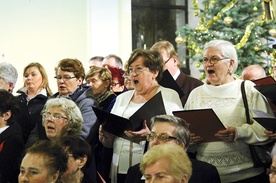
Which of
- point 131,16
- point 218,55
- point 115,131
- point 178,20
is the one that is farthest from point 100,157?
point 178,20

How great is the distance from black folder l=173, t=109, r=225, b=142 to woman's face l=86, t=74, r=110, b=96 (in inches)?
63.3

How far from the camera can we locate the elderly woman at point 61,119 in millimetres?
4207

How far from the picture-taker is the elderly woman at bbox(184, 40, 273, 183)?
3.86 meters

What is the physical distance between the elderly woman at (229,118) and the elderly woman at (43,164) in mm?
872

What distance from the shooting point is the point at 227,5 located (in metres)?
8.47

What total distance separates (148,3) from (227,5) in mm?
2130

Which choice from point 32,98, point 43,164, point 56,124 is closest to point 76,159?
point 43,164

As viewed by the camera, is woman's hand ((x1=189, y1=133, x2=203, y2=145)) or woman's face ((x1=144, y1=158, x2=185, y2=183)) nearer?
woman's face ((x1=144, y1=158, x2=185, y2=183))

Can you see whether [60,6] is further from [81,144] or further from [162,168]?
[162,168]

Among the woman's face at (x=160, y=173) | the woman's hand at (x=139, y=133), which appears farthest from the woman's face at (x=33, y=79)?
the woman's face at (x=160, y=173)

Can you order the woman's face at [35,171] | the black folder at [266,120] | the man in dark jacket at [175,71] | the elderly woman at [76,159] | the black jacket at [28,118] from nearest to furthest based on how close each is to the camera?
the woman's face at [35,171]
the black folder at [266,120]
the elderly woman at [76,159]
the black jacket at [28,118]
the man in dark jacket at [175,71]

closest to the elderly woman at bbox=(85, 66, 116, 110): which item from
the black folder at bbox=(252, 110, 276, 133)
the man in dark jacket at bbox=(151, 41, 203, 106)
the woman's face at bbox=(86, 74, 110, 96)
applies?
the woman's face at bbox=(86, 74, 110, 96)

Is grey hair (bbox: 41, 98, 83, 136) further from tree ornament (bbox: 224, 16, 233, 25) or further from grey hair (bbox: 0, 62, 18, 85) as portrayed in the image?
tree ornament (bbox: 224, 16, 233, 25)

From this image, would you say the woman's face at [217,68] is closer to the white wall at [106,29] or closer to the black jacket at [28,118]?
the black jacket at [28,118]
